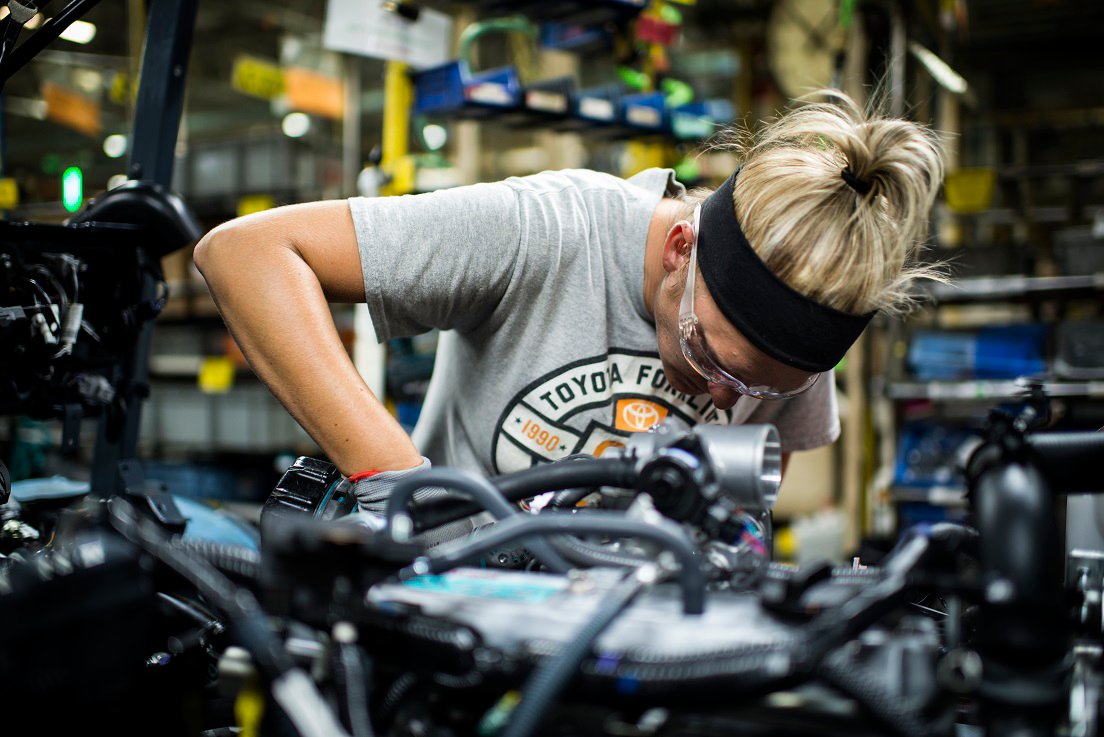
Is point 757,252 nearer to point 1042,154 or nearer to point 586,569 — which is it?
point 586,569

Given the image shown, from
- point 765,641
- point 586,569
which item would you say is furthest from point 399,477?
point 765,641

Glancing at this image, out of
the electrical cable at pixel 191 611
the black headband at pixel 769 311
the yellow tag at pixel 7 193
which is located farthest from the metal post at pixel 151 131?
the yellow tag at pixel 7 193

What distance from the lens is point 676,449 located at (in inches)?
28.9

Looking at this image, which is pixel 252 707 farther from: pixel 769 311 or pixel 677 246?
pixel 677 246

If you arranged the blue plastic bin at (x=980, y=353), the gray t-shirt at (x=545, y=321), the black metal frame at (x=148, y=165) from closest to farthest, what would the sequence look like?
the gray t-shirt at (x=545, y=321)
the black metal frame at (x=148, y=165)
the blue plastic bin at (x=980, y=353)

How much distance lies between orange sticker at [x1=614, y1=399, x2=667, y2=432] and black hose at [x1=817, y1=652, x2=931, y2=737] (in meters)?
0.86

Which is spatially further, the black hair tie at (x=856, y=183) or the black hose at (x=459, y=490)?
the black hair tie at (x=856, y=183)

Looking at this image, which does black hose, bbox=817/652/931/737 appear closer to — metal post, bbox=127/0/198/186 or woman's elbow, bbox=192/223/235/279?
woman's elbow, bbox=192/223/235/279

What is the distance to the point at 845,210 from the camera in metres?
0.99

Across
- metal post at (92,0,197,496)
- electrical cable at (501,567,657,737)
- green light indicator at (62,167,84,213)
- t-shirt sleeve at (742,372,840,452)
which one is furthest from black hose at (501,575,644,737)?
green light indicator at (62,167,84,213)

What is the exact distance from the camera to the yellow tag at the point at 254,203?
4.13 meters

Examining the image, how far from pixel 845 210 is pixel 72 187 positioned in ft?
5.10

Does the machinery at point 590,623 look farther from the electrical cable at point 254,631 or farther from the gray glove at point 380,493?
the gray glove at point 380,493

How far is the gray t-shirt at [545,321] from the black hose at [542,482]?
18.6 inches
